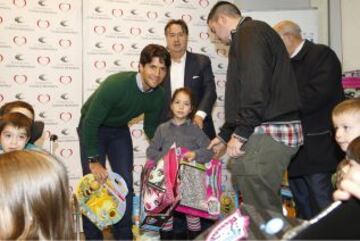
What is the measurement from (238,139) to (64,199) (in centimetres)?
121

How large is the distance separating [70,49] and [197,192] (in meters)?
1.99

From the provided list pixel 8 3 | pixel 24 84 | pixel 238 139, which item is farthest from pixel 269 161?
pixel 8 3

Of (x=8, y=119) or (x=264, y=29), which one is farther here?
(x=8, y=119)

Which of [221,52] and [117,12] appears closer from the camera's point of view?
[117,12]

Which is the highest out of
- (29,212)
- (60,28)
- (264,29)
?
(60,28)

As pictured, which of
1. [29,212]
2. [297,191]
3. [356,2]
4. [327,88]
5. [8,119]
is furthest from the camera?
[356,2]

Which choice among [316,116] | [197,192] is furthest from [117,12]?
[316,116]

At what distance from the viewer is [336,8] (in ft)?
15.3

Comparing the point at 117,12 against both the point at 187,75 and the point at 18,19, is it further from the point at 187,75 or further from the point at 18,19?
the point at 187,75

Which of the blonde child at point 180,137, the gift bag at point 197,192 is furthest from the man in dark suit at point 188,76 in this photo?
the gift bag at point 197,192

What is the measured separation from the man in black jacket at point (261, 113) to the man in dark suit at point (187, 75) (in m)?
1.26

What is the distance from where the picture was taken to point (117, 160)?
3.13 meters

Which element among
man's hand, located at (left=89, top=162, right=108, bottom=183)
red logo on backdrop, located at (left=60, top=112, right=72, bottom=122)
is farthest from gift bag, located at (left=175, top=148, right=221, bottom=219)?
red logo on backdrop, located at (left=60, top=112, right=72, bottom=122)

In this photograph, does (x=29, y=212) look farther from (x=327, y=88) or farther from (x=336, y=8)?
(x=336, y=8)
